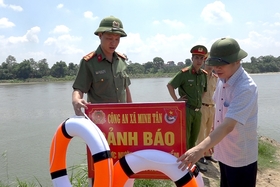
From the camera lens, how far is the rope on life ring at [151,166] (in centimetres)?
203

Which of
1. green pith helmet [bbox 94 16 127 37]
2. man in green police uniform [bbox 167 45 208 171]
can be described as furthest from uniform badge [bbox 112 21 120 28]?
man in green police uniform [bbox 167 45 208 171]

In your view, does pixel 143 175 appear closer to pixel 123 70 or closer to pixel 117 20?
pixel 123 70

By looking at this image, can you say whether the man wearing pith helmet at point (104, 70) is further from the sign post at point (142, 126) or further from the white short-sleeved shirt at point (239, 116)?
the white short-sleeved shirt at point (239, 116)

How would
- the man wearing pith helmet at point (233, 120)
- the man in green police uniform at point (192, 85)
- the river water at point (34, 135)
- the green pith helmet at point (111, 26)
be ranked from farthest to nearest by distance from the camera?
the river water at point (34, 135)
the man in green police uniform at point (192, 85)
the green pith helmet at point (111, 26)
the man wearing pith helmet at point (233, 120)

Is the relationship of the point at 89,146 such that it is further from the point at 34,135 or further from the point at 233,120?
the point at 34,135

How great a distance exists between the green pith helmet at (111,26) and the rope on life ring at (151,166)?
97 centimetres

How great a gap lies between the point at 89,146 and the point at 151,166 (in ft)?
1.47

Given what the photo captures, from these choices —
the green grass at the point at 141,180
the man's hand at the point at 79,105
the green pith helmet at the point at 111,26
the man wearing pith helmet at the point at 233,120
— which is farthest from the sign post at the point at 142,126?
the green grass at the point at 141,180

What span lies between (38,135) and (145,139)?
24.7 ft

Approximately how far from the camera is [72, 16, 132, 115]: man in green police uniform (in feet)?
8.34

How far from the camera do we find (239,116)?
6.19 ft

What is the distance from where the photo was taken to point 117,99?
2725 millimetres

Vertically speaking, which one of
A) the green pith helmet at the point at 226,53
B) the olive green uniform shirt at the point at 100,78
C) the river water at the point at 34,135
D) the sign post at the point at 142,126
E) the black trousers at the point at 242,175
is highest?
the green pith helmet at the point at 226,53

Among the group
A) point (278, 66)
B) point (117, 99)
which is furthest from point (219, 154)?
point (278, 66)
